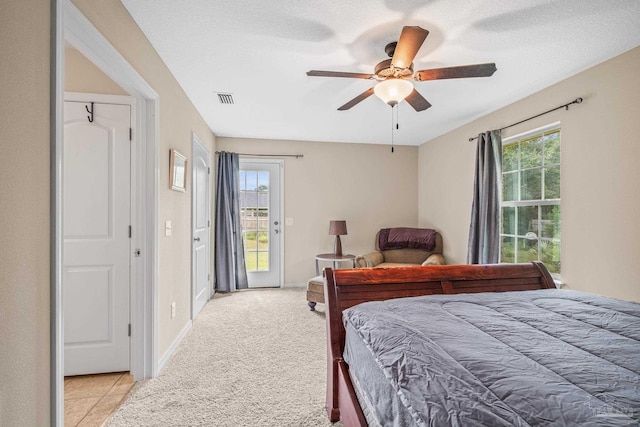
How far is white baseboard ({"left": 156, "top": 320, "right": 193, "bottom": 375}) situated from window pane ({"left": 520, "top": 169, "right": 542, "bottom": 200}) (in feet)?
12.2

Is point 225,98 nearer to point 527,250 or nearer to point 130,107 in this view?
point 130,107

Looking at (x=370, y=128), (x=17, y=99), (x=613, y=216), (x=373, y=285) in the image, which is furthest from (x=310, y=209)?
(x=17, y=99)

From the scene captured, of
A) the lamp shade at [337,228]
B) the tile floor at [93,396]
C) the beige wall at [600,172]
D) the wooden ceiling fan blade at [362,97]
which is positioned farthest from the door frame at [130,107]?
the beige wall at [600,172]

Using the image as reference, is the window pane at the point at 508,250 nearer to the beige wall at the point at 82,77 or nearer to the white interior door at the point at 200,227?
the white interior door at the point at 200,227

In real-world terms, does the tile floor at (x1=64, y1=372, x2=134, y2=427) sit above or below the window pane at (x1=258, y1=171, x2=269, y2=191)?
below

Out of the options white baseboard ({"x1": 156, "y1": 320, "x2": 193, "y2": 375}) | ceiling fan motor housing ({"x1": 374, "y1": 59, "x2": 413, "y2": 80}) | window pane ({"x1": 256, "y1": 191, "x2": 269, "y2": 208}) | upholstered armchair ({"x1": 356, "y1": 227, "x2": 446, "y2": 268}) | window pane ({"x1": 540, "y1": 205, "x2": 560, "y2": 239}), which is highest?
ceiling fan motor housing ({"x1": 374, "y1": 59, "x2": 413, "y2": 80})

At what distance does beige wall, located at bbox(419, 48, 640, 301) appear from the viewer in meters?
2.15

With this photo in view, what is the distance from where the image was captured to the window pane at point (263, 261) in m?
4.84

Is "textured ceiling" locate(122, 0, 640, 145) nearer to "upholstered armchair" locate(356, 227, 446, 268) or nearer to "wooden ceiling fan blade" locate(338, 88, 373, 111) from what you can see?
"wooden ceiling fan blade" locate(338, 88, 373, 111)

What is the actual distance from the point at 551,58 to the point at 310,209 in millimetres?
3444

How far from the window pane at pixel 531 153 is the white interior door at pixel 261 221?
10.7ft

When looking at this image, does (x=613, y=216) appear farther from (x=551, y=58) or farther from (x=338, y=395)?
(x=338, y=395)

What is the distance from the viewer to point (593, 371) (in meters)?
0.82

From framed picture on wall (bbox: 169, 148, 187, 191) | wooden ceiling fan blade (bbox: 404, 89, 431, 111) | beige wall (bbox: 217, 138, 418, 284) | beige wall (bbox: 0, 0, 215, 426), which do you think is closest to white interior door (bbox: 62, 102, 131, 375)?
framed picture on wall (bbox: 169, 148, 187, 191)
